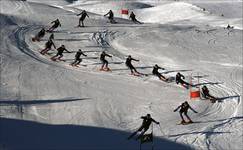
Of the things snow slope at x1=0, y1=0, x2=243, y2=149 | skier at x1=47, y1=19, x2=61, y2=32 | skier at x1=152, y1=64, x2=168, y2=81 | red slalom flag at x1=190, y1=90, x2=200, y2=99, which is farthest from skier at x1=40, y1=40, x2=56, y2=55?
red slalom flag at x1=190, y1=90, x2=200, y2=99

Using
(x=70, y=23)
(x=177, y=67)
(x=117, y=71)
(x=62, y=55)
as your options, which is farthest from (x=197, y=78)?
(x=70, y=23)

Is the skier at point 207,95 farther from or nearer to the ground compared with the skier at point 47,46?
nearer to the ground

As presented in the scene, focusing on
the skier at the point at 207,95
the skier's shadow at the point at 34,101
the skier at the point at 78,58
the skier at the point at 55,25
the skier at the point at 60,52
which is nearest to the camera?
the skier's shadow at the point at 34,101

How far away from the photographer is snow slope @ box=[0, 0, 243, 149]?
2281cm

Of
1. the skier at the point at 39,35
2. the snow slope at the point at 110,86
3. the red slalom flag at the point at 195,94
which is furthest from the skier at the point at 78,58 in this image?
the red slalom flag at the point at 195,94

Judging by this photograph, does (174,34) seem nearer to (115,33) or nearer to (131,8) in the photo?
(115,33)

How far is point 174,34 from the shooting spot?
4412 centimetres

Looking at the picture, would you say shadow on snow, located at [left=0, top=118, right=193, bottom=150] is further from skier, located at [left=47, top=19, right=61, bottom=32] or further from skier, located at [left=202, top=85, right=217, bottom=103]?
skier, located at [left=47, top=19, right=61, bottom=32]

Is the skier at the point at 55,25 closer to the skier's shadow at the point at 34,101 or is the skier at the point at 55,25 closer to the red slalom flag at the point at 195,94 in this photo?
the skier's shadow at the point at 34,101

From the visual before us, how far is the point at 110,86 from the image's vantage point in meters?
29.9

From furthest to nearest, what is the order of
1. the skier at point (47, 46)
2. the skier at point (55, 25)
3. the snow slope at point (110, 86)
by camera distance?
the skier at point (55, 25), the skier at point (47, 46), the snow slope at point (110, 86)

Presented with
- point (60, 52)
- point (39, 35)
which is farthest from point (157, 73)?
point (39, 35)

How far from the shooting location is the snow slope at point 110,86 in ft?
74.8

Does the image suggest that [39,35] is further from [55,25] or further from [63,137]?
[63,137]
